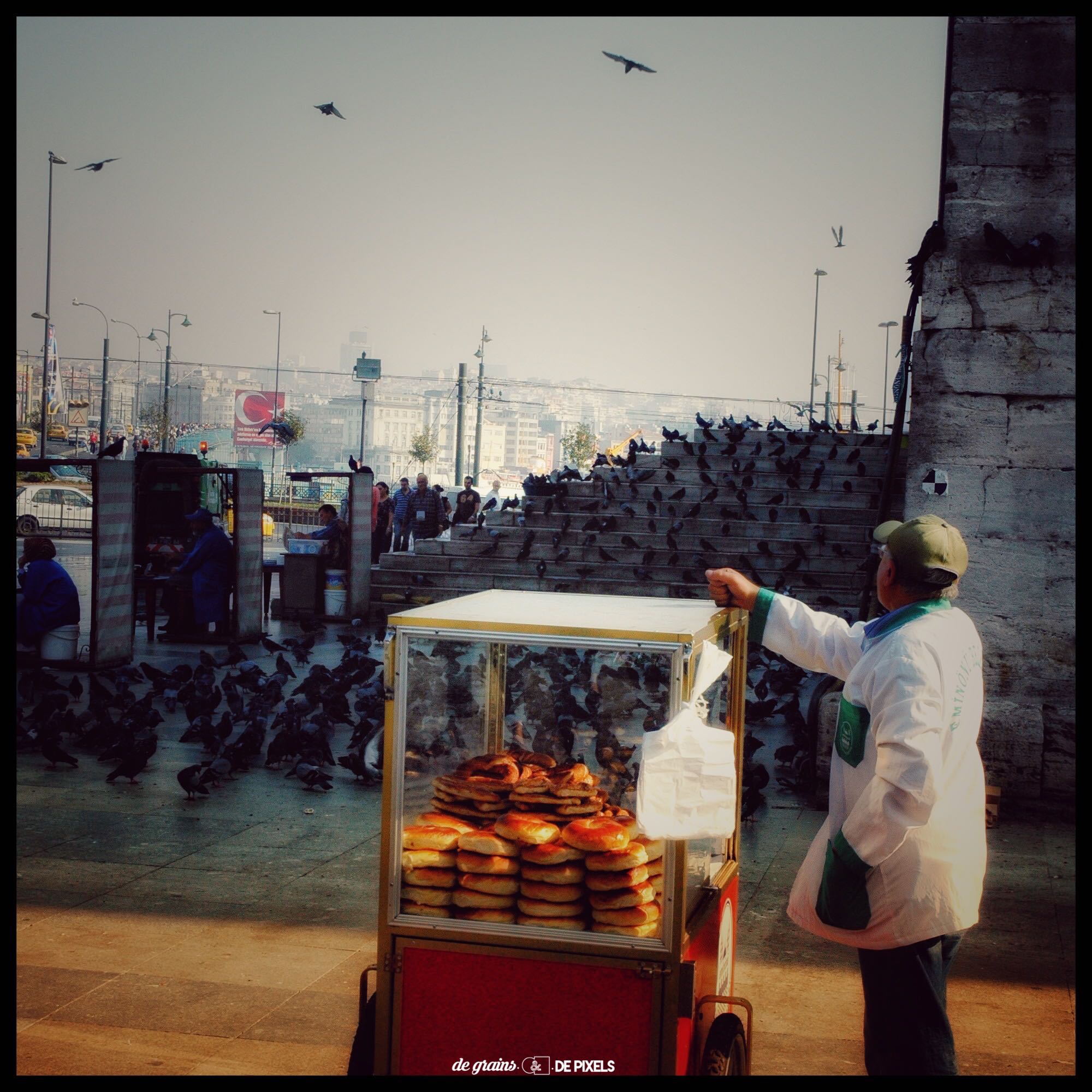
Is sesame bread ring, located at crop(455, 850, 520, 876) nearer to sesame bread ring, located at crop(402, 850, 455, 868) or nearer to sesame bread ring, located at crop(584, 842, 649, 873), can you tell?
sesame bread ring, located at crop(402, 850, 455, 868)

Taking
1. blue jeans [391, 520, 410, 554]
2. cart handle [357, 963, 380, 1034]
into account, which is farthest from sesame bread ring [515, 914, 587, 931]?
blue jeans [391, 520, 410, 554]

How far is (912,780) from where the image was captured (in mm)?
2900

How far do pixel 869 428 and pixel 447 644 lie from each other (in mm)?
19426

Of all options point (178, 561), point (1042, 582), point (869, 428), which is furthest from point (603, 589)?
point (1042, 582)

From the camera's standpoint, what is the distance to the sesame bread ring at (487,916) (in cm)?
316

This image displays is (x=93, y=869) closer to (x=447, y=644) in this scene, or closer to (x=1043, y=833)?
(x=447, y=644)

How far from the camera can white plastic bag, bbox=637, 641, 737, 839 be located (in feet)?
9.71

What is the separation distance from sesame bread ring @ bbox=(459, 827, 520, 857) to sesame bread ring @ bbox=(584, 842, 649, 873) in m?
0.22

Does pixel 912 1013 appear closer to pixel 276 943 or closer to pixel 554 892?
pixel 554 892

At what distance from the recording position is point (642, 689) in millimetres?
3342

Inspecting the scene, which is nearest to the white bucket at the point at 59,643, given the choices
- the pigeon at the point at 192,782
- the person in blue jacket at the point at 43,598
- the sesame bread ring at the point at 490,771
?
the person in blue jacket at the point at 43,598

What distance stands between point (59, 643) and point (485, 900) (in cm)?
1080

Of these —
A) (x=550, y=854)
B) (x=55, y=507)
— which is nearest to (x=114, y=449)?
(x=550, y=854)
